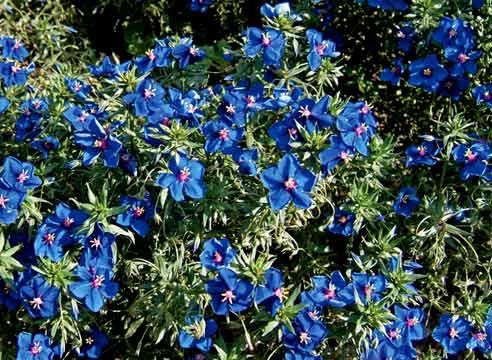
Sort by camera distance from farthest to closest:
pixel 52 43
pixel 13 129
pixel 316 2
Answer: pixel 52 43, pixel 316 2, pixel 13 129

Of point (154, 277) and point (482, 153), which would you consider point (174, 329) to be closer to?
point (154, 277)

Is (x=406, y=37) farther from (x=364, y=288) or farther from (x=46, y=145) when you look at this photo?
(x=46, y=145)

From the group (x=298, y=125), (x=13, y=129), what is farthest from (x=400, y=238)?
(x=13, y=129)

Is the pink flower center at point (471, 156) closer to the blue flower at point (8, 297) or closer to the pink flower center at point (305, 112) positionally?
the pink flower center at point (305, 112)

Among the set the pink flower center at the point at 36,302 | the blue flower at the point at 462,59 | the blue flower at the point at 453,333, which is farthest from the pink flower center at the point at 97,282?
the blue flower at the point at 462,59

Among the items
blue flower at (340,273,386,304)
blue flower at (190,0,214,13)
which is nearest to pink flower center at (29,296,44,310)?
blue flower at (340,273,386,304)

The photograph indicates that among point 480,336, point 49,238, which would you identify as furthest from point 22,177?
point 480,336
